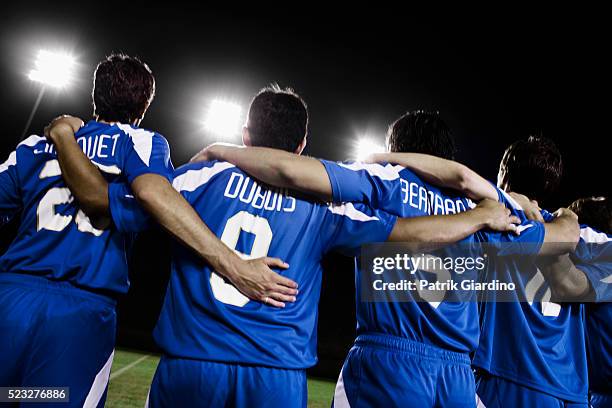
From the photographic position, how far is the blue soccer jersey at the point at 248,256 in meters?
1.84

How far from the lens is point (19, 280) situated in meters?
2.16

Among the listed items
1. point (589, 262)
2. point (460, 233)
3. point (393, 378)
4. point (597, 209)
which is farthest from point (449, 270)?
point (597, 209)

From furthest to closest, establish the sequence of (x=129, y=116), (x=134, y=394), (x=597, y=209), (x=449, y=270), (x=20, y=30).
A: (x=20, y=30)
(x=134, y=394)
(x=597, y=209)
(x=129, y=116)
(x=449, y=270)

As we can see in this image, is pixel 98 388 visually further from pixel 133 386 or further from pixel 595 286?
pixel 133 386

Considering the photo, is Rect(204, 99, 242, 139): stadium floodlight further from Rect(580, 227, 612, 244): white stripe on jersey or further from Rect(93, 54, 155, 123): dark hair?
Rect(580, 227, 612, 244): white stripe on jersey

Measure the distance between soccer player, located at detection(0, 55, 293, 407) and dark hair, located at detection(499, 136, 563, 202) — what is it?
1.74 meters

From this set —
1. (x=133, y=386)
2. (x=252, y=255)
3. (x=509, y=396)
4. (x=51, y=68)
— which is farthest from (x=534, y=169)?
(x=51, y=68)

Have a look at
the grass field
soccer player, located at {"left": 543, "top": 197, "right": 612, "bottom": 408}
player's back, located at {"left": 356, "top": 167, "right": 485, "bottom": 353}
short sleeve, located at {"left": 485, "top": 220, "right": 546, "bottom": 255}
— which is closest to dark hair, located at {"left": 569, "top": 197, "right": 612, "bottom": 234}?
soccer player, located at {"left": 543, "top": 197, "right": 612, "bottom": 408}

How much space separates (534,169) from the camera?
2799 mm

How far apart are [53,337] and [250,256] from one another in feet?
3.09

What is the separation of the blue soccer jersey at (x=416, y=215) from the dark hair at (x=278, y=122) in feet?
1.01

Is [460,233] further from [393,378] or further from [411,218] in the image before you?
[393,378]

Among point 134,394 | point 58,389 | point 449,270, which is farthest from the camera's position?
point 134,394

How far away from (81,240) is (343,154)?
Answer: 14.3m
